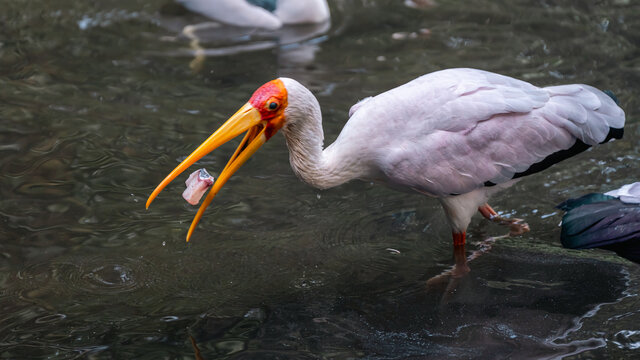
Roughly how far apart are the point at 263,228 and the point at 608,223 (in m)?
2.14

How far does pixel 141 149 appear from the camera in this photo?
5957 millimetres

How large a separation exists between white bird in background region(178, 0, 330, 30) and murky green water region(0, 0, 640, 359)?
1.66 ft

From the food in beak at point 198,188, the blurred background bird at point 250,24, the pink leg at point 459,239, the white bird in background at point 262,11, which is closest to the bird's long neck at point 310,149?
the food in beak at point 198,188

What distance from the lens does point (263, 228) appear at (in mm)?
5082

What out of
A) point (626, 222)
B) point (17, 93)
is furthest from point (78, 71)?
point (626, 222)

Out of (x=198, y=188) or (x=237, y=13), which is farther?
(x=237, y=13)

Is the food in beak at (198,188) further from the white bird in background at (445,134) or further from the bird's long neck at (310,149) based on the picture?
the bird's long neck at (310,149)

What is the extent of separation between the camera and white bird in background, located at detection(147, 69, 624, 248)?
429cm

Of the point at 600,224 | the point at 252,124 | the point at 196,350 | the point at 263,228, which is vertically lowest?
the point at 196,350

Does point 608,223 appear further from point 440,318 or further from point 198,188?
point 198,188

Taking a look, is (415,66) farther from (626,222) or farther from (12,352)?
(12,352)

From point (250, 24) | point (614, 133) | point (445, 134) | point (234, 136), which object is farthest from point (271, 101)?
point (250, 24)

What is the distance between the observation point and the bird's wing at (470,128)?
4324 mm

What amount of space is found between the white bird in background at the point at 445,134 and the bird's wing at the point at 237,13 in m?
4.02
